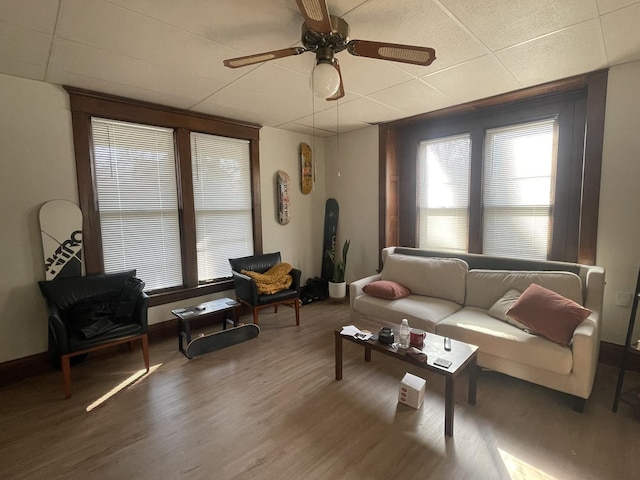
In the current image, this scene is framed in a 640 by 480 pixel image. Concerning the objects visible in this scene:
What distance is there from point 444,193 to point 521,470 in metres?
2.91

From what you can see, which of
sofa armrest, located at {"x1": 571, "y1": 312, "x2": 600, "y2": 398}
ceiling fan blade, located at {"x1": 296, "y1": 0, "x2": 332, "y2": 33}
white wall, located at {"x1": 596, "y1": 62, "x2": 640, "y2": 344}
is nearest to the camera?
ceiling fan blade, located at {"x1": 296, "y1": 0, "x2": 332, "y2": 33}

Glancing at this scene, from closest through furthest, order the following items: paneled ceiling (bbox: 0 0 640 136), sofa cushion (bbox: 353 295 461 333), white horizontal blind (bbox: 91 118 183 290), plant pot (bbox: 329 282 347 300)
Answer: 1. paneled ceiling (bbox: 0 0 640 136)
2. sofa cushion (bbox: 353 295 461 333)
3. white horizontal blind (bbox: 91 118 183 290)
4. plant pot (bbox: 329 282 347 300)

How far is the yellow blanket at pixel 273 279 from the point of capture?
3405 millimetres

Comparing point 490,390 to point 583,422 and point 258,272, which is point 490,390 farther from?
point 258,272

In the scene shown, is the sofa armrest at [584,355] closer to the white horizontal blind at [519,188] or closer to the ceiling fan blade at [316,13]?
the white horizontal blind at [519,188]

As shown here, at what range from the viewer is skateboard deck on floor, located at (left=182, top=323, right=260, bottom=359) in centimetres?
286

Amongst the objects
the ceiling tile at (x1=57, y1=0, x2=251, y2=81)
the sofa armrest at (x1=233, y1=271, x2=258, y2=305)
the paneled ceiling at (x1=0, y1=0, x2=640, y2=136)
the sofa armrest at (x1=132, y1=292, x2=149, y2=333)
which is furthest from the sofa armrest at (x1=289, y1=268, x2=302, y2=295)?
the ceiling tile at (x1=57, y1=0, x2=251, y2=81)

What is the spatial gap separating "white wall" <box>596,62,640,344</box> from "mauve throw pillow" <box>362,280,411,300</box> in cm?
Answer: 171

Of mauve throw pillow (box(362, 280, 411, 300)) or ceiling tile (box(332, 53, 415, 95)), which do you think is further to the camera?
mauve throw pillow (box(362, 280, 411, 300))

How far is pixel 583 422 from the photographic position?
6.26ft

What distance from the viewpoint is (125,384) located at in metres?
2.42

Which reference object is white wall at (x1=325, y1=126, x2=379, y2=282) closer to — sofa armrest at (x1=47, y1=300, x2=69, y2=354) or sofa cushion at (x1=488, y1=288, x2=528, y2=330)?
sofa cushion at (x1=488, y1=288, x2=528, y2=330)

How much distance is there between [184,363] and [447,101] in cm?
369

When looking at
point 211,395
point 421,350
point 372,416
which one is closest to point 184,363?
point 211,395
